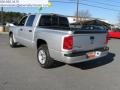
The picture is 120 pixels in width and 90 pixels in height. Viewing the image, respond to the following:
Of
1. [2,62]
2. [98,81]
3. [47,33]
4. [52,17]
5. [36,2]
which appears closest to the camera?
[98,81]

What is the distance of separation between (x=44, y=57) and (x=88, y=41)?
1700 millimetres

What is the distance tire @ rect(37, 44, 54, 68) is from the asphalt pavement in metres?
0.18

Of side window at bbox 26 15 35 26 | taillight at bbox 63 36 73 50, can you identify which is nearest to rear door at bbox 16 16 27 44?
side window at bbox 26 15 35 26

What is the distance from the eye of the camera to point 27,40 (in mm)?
8773

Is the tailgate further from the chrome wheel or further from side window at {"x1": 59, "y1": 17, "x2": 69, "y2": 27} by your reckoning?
side window at {"x1": 59, "y1": 17, "x2": 69, "y2": 27}

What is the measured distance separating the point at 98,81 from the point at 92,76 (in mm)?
506

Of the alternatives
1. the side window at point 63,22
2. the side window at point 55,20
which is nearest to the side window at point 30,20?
the side window at point 55,20

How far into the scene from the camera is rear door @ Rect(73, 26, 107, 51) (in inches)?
250

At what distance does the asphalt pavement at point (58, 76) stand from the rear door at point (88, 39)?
0.86 meters

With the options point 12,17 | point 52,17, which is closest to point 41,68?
point 52,17

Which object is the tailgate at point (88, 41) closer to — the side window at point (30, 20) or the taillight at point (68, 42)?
the taillight at point (68, 42)

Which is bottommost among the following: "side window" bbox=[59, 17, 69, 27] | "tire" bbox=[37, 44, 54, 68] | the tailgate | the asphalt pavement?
the asphalt pavement

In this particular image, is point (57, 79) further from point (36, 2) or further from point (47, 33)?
point (36, 2)

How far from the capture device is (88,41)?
675cm
